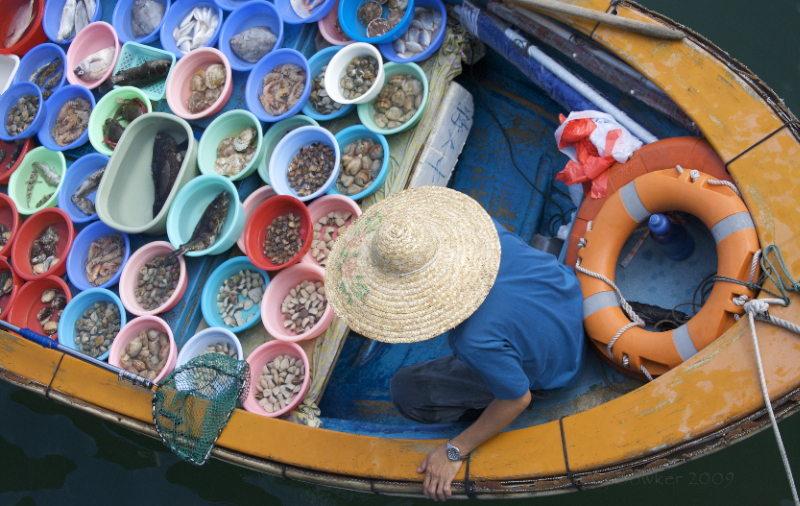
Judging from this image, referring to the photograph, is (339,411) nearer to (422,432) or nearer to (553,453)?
(422,432)

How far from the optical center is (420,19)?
293cm

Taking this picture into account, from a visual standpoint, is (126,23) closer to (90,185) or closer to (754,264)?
(90,185)

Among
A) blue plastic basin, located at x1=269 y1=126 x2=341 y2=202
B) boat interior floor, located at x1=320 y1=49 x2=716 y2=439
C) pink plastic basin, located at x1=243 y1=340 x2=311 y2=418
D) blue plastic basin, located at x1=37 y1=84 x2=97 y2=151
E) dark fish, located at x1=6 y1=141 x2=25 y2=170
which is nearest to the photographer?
boat interior floor, located at x1=320 y1=49 x2=716 y2=439

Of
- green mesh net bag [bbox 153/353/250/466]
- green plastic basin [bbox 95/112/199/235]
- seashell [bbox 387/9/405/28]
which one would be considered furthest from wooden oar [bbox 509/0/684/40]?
green mesh net bag [bbox 153/353/250/466]

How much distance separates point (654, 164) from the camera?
6.69 feet

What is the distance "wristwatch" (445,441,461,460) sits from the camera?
191 centimetres

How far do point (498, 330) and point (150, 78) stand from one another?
2.67 m

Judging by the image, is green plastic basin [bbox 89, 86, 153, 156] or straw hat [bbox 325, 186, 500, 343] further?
green plastic basin [bbox 89, 86, 153, 156]

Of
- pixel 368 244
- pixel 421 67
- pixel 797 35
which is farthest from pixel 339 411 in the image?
pixel 797 35

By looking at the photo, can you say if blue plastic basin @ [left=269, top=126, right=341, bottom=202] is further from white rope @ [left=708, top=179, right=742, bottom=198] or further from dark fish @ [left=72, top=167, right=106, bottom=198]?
white rope @ [left=708, top=179, right=742, bottom=198]

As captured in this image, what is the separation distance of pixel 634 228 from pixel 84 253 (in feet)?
9.08

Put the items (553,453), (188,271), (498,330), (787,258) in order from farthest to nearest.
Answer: (188,271)
(553,453)
(787,258)
(498,330)

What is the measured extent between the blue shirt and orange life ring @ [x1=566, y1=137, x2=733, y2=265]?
44 centimetres

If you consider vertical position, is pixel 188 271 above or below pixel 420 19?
below
